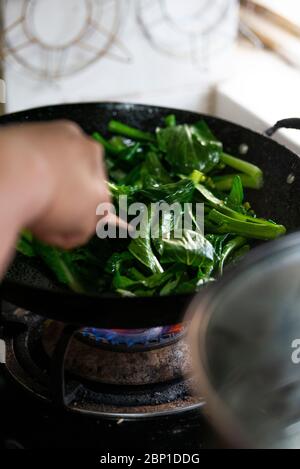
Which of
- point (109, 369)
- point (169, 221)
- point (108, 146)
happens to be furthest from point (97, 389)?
point (108, 146)

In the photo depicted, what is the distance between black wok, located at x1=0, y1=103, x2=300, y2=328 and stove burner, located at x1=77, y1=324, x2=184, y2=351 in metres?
0.09

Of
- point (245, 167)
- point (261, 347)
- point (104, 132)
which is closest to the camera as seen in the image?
point (261, 347)

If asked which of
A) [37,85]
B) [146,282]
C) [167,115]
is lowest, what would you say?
[146,282]

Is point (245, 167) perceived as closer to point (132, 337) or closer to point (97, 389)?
point (132, 337)

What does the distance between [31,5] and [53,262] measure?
725 millimetres

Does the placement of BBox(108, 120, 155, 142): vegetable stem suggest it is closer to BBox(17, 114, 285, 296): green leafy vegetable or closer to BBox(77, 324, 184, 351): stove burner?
BBox(17, 114, 285, 296): green leafy vegetable

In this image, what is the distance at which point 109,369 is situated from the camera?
1.11 m

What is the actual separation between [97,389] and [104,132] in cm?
63

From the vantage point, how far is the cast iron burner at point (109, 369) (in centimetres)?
104

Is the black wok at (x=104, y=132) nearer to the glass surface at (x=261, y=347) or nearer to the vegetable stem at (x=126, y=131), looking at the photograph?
the vegetable stem at (x=126, y=131)
